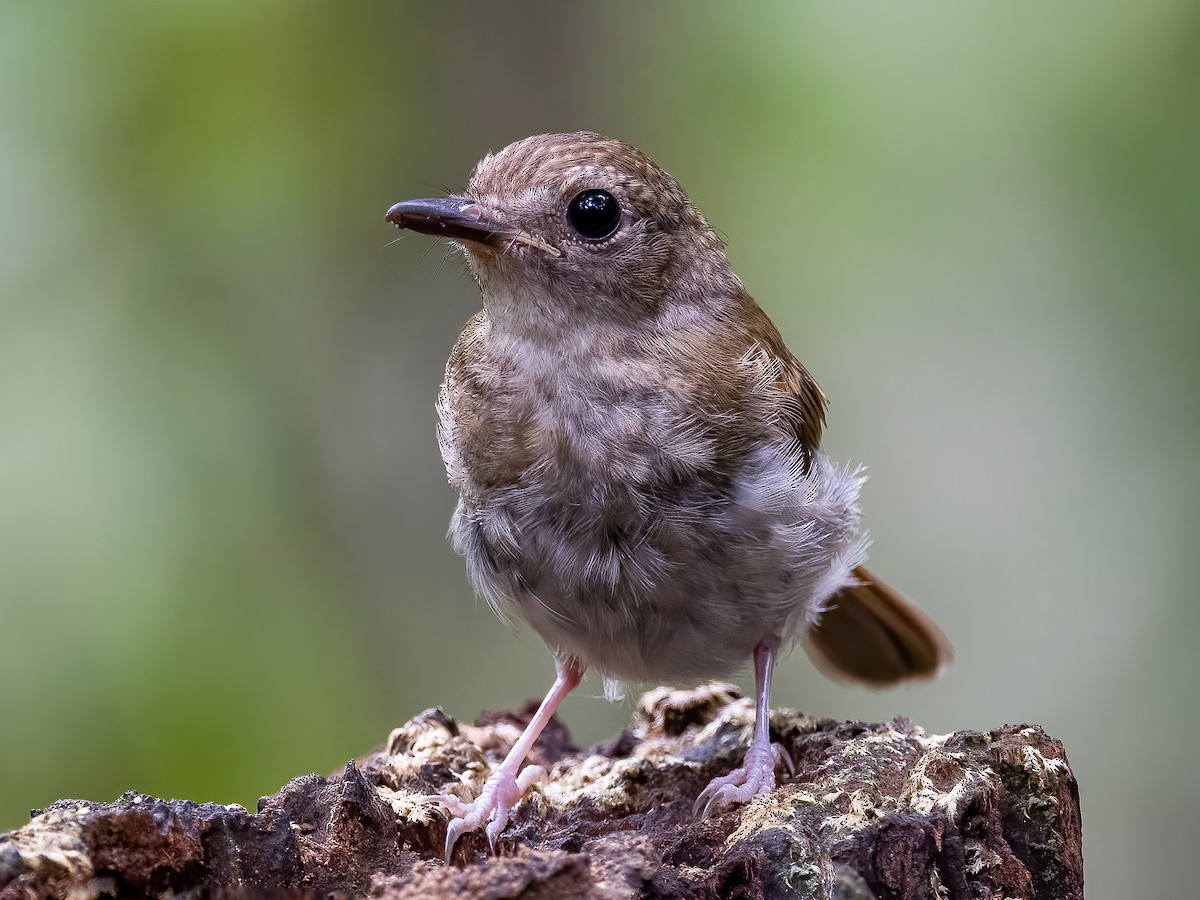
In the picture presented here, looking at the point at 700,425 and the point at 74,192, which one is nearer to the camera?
the point at 700,425

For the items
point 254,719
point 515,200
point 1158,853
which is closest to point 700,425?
point 515,200

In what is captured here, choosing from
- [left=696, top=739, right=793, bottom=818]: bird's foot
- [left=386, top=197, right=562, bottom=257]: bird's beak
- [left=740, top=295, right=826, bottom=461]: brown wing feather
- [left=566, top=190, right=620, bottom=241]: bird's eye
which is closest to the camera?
[left=696, top=739, right=793, bottom=818]: bird's foot

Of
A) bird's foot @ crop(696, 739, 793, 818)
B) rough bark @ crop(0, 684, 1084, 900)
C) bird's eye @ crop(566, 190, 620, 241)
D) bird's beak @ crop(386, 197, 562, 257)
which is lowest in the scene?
rough bark @ crop(0, 684, 1084, 900)

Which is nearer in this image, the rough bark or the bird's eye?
the rough bark

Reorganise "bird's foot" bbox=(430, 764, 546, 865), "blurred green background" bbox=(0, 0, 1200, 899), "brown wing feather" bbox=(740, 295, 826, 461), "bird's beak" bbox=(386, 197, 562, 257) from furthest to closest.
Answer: "blurred green background" bbox=(0, 0, 1200, 899) < "brown wing feather" bbox=(740, 295, 826, 461) < "bird's beak" bbox=(386, 197, 562, 257) < "bird's foot" bbox=(430, 764, 546, 865)

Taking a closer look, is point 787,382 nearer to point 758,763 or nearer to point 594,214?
point 594,214

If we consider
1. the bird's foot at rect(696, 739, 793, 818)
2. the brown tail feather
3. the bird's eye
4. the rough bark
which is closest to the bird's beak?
the bird's eye

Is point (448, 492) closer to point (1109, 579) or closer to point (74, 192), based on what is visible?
point (74, 192)

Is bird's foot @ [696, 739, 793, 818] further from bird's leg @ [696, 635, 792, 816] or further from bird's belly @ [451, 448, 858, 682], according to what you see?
bird's belly @ [451, 448, 858, 682]
